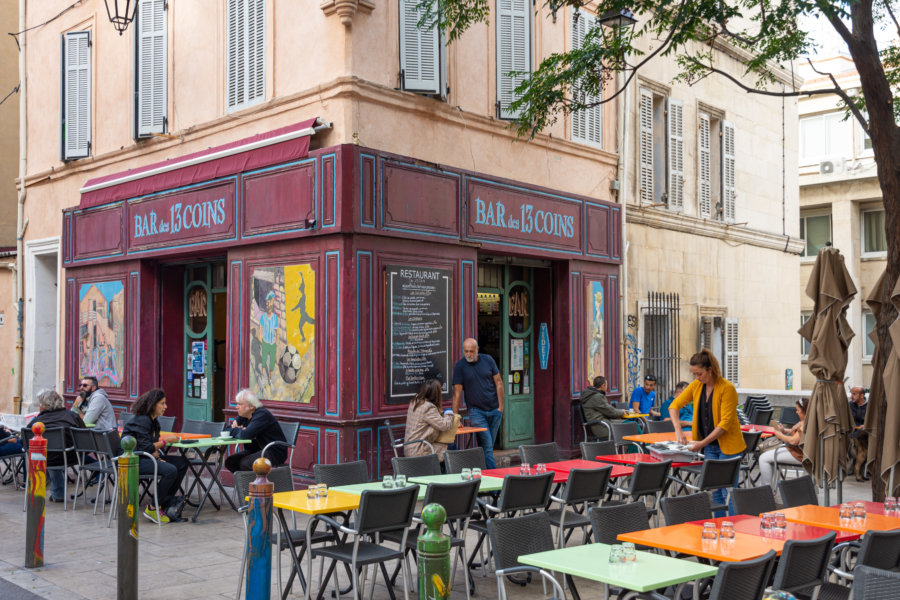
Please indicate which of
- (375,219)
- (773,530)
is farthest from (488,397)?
(773,530)

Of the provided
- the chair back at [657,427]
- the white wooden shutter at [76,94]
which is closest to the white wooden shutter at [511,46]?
the chair back at [657,427]

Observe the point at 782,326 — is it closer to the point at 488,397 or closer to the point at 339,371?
the point at 488,397

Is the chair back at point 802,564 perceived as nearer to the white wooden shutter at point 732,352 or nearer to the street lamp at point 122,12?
the street lamp at point 122,12

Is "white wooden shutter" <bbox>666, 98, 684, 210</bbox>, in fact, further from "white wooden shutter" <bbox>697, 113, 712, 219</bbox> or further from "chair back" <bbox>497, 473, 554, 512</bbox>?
"chair back" <bbox>497, 473, 554, 512</bbox>

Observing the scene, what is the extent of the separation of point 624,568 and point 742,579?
0.54m

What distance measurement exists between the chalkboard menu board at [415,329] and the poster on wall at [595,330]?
318 centimetres

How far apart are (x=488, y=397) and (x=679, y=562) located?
20.8 ft

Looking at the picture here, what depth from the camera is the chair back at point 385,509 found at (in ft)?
18.9

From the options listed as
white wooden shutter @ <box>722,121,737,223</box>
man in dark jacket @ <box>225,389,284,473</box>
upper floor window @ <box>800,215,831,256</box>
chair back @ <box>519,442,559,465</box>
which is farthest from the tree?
upper floor window @ <box>800,215,831,256</box>

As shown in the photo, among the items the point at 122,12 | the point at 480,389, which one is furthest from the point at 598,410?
the point at 122,12

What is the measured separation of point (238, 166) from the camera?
11531 mm

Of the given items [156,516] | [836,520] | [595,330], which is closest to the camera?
[836,520]

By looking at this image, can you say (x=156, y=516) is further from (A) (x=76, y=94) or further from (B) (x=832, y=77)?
(A) (x=76, y=94)

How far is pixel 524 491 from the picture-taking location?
21.8 feet
